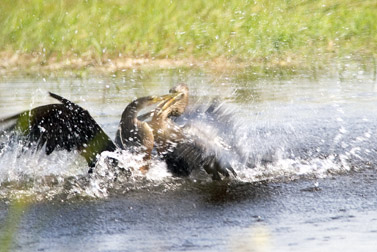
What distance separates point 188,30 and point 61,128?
28.5 feet

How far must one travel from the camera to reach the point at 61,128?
662 centimetres

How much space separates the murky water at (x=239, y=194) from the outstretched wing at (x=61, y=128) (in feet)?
0.51

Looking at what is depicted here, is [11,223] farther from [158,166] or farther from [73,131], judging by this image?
[158,166]

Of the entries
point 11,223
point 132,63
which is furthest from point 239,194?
point 132,63

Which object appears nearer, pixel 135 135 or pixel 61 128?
pixel 61 128

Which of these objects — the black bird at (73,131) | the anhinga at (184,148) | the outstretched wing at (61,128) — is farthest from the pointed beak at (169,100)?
the outstretched wing at (61,128)

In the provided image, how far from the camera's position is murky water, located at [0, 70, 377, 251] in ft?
17.3

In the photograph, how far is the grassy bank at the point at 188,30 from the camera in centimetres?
1423

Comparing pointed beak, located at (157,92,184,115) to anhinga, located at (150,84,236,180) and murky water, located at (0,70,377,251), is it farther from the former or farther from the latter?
murky water, located at (0,70,377,251)

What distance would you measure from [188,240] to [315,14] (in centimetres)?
1059

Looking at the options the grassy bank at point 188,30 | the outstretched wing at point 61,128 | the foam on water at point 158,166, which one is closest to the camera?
the outstretched wing at point 61,128

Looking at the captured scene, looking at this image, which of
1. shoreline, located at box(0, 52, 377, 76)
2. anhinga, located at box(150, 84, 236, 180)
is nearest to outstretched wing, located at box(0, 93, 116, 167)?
anhinga, located at box(150, 84, 236, 180)

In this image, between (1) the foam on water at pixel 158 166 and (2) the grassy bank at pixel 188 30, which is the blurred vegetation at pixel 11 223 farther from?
(2) the grassy bank at pixel 188 30

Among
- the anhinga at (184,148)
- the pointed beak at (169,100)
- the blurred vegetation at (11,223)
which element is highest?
the pointed beak at (169,100)
